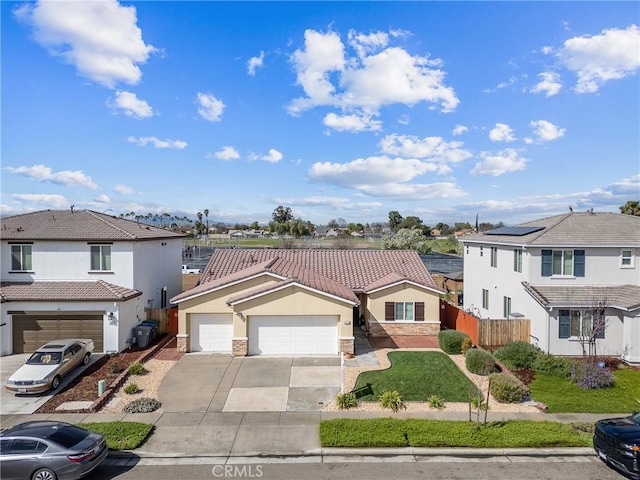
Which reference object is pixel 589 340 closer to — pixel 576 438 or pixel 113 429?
pixel 576 438

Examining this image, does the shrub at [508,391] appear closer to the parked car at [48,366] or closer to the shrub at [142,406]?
the shrub at [142,406]

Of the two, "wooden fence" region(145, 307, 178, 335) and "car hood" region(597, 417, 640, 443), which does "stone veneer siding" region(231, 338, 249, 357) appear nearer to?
"wooden fence" region(145, 307, 178, 335)

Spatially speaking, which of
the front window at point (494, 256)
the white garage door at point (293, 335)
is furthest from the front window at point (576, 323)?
the white garage door at point (293, 335)

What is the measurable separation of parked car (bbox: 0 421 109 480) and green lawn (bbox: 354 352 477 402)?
8606 mm

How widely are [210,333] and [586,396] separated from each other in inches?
634

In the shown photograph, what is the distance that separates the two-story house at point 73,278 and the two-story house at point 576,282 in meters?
20.0

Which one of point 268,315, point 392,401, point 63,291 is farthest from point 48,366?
point 392,401

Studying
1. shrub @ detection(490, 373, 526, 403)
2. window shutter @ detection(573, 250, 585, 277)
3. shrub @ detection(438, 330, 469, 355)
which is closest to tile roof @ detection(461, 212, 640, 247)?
window shutter @ detection(573, 250, 585, 277)

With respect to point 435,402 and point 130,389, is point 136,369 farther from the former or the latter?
point 435,402

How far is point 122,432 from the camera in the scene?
38.5 feet

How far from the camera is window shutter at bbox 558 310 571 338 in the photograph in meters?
19.0

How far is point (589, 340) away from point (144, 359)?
20.6 meters

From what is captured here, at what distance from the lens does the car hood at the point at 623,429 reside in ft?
33.1

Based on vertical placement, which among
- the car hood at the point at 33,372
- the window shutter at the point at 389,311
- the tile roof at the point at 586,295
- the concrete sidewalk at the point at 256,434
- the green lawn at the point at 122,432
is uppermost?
the tile roof at the point at 586,295
